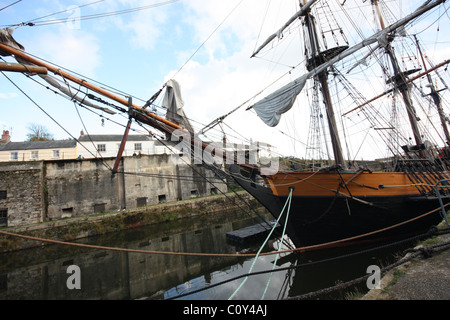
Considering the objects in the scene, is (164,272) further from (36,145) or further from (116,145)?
(36,145)

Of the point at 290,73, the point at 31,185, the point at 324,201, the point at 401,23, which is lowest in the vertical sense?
the point at 324,201

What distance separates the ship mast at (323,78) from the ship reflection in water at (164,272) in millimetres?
4007

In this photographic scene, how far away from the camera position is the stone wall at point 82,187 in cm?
1275

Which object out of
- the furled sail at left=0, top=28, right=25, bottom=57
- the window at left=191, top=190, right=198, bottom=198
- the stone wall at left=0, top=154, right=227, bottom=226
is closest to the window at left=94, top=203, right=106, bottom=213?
the stone wall at left=0, top=154, right=227, bottom=226

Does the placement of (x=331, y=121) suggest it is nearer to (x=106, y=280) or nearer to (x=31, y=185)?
(x=106, y=280)

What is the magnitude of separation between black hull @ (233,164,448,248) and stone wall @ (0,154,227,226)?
446 cm

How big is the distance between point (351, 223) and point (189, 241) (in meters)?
7.91

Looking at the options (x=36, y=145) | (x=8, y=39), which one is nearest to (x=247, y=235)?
(x=8, y=39)

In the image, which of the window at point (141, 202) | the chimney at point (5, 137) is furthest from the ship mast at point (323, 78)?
the chimney at point (5, 137)

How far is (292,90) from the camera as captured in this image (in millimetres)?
9195

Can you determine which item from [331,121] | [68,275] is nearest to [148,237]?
[68,275]

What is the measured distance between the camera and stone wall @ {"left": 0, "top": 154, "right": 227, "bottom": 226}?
1275 cm

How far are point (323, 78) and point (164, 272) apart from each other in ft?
35.4

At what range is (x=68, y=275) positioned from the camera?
8.10 m
